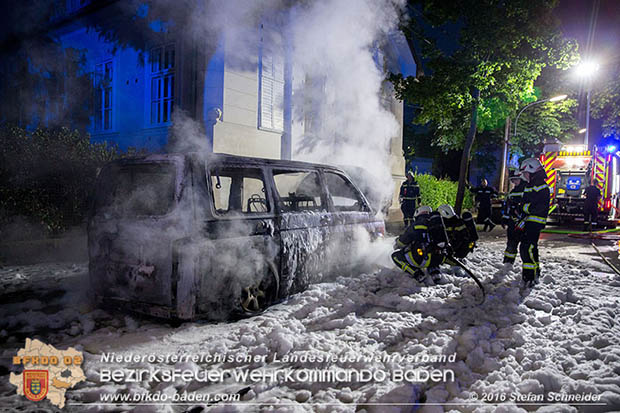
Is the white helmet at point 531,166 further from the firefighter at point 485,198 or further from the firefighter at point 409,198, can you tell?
the firefighter at point 485,198

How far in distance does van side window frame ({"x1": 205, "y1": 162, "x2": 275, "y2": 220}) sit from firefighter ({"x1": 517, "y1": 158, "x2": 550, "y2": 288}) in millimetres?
3795

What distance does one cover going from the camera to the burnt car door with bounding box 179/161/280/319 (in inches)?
139

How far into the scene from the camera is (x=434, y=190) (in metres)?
17.9

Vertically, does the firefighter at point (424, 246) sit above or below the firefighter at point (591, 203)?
below

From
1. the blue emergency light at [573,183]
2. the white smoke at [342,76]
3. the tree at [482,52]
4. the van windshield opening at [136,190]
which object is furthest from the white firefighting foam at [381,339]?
the blue emergency light at [573,183]

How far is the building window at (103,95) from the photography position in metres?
12.6

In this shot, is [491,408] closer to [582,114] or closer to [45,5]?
[45,5]

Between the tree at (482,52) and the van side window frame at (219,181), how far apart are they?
1088 centimetres

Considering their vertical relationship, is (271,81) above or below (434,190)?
above

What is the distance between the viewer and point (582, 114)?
2470 cm

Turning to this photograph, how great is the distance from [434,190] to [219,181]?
15.4m

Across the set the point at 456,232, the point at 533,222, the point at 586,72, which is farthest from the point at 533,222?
the point at 586,72

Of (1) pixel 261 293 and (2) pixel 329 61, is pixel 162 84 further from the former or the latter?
(1) pixel 261 293

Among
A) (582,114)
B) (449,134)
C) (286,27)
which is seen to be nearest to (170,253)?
(286,27)
